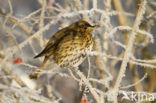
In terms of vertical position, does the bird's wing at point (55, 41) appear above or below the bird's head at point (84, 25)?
below

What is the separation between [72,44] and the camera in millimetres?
1698

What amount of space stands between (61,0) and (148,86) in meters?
1.02

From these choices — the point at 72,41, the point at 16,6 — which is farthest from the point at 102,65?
the point at 16,6

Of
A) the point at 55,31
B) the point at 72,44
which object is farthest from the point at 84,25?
the point at 55,31

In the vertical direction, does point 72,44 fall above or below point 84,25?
below

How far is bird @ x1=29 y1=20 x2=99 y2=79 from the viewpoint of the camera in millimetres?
1697

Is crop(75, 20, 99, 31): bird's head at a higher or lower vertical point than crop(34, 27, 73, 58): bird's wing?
higher

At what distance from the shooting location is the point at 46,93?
91.0 inches

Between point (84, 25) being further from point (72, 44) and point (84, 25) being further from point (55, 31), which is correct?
point (55, 31)

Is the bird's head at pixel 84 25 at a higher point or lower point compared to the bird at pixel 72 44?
higher

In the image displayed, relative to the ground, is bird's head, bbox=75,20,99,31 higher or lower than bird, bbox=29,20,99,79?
higher

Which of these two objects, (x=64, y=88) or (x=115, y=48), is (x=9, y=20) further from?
(x=64, y=88)

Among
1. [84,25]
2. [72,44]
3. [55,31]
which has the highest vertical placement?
[55,31]

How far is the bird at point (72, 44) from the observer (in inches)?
Answer: 66.8
